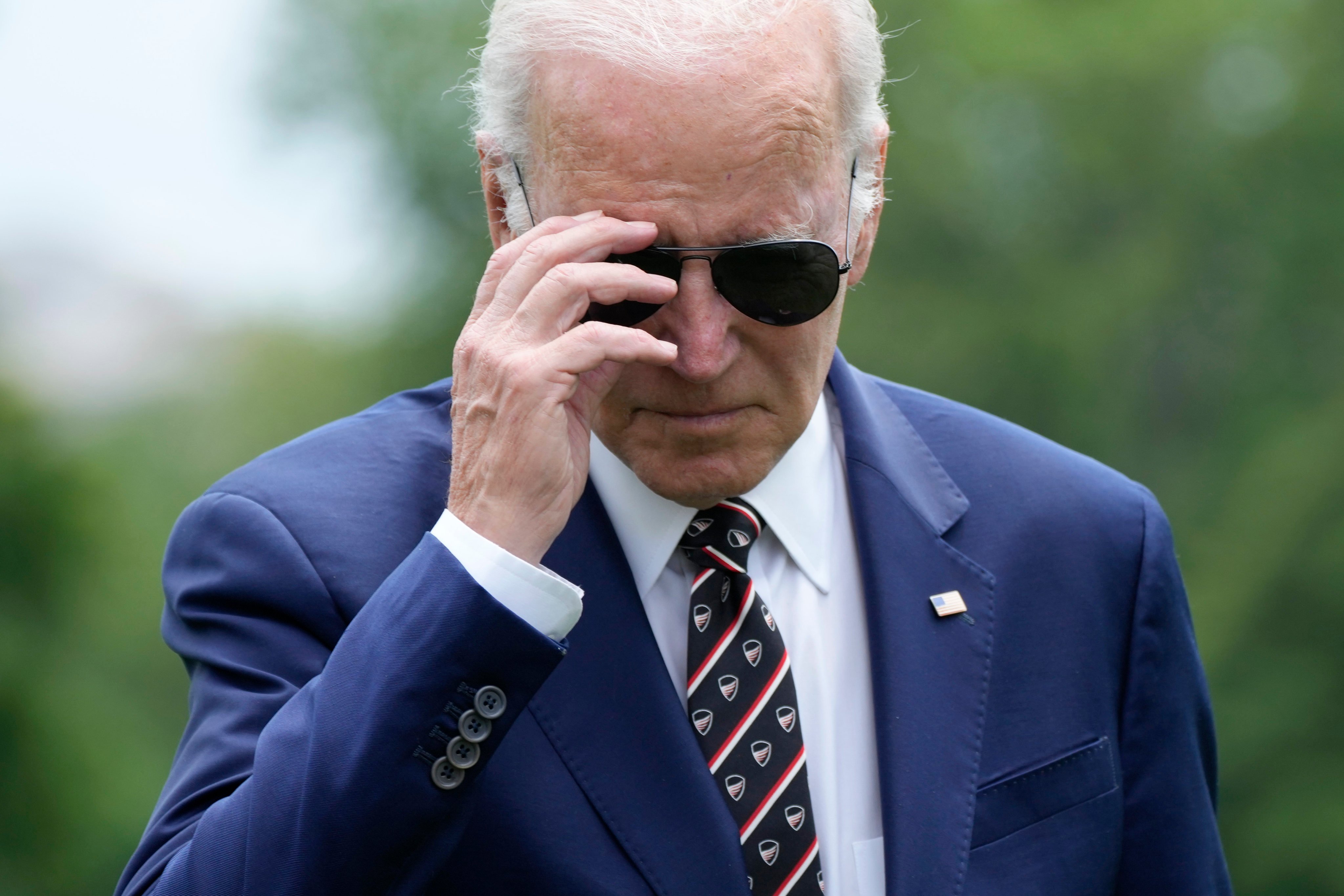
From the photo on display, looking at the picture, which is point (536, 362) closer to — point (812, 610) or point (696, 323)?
point (696, 323)

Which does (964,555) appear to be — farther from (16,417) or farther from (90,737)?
(90,737)

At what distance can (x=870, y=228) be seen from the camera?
2770 millimetres

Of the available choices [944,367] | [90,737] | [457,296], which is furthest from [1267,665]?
[90,737]

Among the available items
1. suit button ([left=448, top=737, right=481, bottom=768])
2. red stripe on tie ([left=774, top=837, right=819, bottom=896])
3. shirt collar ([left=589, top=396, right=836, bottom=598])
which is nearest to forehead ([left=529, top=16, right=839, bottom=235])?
shirt collar ([left=589, top=396, right=836, bottom=598])

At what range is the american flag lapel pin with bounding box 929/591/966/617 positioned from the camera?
8.71ft

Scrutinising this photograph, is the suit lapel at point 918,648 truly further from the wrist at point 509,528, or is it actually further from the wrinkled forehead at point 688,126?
the wrist at point 509,528

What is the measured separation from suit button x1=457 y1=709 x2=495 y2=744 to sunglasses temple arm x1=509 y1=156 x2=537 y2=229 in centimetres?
90

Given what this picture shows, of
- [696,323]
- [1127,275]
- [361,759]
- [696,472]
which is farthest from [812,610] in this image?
[1127,275]

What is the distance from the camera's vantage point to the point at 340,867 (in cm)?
202

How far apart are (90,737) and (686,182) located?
47.5 ft

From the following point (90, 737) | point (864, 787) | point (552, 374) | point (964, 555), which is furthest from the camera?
point (90, 737)

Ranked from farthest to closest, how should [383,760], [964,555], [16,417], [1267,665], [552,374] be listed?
[1267,665]
[16,417]
[964,555]
[552,374]
[383,760]

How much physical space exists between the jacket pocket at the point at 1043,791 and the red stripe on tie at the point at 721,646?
545mm

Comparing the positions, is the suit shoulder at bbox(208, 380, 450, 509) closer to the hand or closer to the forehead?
the hand
